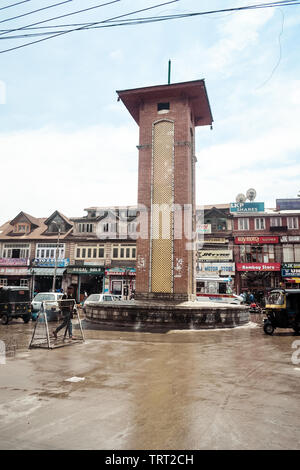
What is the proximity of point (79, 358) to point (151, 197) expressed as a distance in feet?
40.5

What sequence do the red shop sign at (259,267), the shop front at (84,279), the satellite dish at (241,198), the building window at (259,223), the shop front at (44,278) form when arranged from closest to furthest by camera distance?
the red shop sign at (259,267) → the shop front at (84,279) → the shop front at (44,278) → the building window at (259,223) → the satellite dish at (241,198)

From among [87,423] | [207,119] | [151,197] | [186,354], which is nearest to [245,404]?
[87,423]

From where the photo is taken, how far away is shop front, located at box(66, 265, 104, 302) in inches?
1548

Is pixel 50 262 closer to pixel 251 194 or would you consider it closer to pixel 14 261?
pixel 14 261

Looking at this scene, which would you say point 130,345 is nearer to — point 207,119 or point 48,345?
point 48,345

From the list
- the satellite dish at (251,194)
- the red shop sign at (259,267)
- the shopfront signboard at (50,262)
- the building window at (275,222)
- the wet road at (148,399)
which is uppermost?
the satellite dish at (251,194)

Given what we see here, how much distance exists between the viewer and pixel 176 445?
341cm

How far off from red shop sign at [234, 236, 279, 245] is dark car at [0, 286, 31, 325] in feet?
95.3

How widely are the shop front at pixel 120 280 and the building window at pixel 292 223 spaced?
19.7 meters

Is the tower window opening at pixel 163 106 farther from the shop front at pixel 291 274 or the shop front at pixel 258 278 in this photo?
the shop front at pixel 291 274

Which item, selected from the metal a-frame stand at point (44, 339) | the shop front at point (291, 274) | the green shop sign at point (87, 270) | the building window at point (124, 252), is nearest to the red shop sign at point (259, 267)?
the shop front at point (291, 274)

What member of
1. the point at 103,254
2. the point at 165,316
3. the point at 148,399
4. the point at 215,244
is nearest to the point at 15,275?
the point at 103,254

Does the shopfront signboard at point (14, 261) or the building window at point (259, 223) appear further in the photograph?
the shopfront signboard at point (14, 261)

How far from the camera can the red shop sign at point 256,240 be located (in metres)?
39.1
